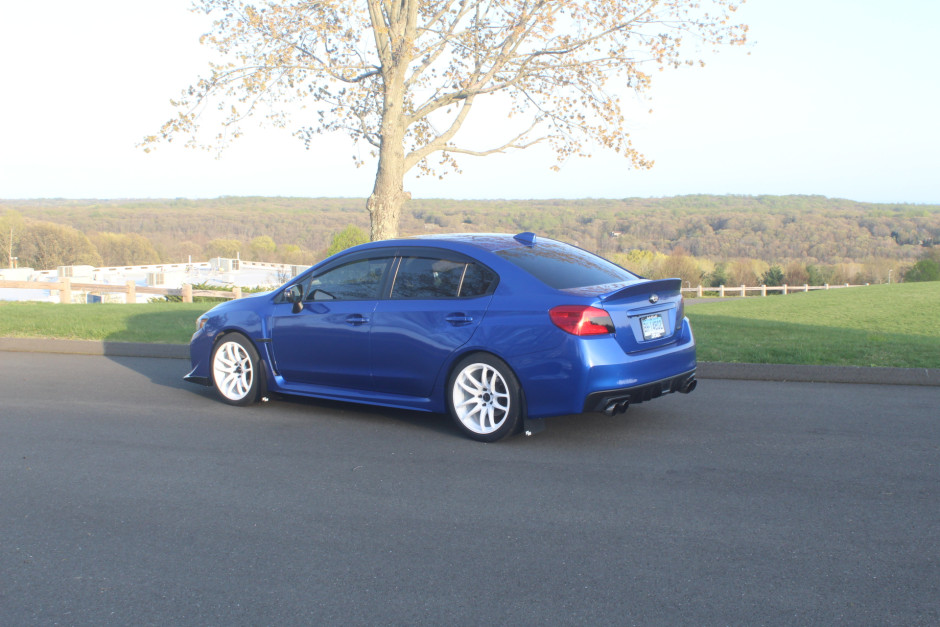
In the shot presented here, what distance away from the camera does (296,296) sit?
25.2ft

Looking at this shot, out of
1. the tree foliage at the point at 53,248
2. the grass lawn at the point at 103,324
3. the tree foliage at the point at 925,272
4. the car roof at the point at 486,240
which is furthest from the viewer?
the tree foliage at the point at 53,248

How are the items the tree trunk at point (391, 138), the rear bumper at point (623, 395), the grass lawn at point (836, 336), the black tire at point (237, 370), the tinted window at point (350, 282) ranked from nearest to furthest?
the rear bumper at point (623, 395) → the tinted window at point (350, 282) → the black tire at point (237, 370) → the grass lawn at point (836, 336) → the tree trunk at point (391, 138)

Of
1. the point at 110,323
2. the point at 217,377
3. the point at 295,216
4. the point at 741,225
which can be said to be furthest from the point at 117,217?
the point at 217,377

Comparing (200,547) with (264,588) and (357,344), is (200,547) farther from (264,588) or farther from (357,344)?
(357,344)

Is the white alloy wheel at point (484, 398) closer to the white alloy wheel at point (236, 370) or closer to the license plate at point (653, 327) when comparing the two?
the license plate at point (653, 327)

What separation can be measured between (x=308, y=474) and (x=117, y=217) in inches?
4708

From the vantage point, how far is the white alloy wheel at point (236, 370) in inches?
309

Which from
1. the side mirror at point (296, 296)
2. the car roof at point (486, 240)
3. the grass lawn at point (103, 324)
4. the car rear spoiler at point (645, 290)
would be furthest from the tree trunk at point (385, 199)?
the car rear spoiler at point (645, 290)

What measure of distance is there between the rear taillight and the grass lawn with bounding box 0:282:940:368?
4.60 metres

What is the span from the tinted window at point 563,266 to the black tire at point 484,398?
790 mm

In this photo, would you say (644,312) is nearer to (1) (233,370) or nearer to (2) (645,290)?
(2) (645,290)

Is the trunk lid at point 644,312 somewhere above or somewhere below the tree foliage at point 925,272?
below

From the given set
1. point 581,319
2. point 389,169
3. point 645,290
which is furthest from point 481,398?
point 389,169

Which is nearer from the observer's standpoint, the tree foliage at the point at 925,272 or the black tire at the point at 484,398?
the black tire at the point at 484,398
